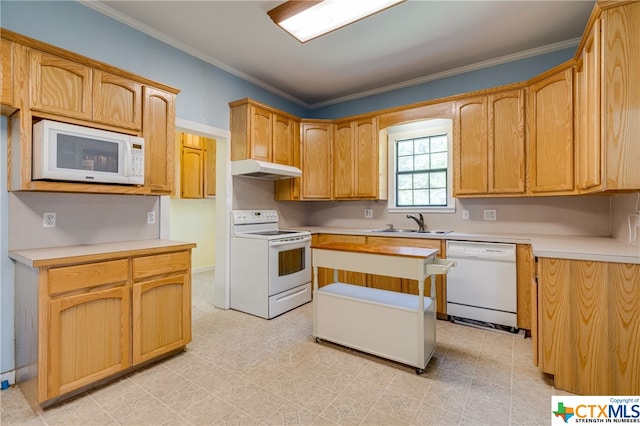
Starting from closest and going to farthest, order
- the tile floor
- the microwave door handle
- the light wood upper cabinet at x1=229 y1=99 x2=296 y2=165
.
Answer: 1. the tile floor
2. the microwave door handle
3. the light wood upper cabinet at x1=229 y1=99 x2=296 y2=165

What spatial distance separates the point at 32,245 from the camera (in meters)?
2.11

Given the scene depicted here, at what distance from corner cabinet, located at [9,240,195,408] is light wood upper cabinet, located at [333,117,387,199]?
2455 mm

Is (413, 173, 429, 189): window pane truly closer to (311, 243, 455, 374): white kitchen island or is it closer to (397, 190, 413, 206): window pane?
(397, 190, 413, 206): window pane

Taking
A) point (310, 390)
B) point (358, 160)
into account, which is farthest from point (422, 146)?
point (310, 390)

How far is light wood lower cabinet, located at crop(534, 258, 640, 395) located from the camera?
5.62 ft

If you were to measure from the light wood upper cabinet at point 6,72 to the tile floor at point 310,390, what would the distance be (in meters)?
1.88

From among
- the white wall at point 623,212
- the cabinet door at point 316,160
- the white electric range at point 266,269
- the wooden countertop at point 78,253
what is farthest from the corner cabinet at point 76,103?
the white wall at point 623,212

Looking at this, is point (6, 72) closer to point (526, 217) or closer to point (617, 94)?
point (617, 94)

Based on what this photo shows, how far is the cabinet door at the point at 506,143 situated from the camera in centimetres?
300

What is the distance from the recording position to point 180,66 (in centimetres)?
309

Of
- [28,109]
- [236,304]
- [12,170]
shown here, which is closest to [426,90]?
[236,304]

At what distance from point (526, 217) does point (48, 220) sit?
4.39 m

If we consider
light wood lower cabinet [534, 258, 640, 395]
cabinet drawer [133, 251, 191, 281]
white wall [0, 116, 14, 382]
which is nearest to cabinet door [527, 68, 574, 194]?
light wood lower cabinet [534, 258, 640, 395]

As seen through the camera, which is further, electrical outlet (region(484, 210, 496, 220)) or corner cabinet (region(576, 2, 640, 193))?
electrical outlet (region(484, 210, 496, 220))
